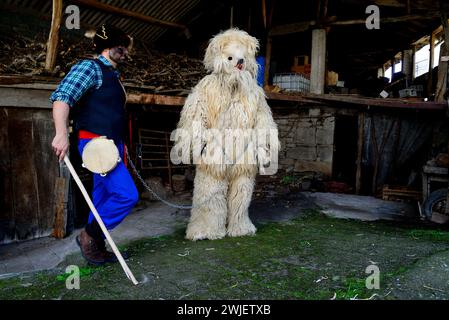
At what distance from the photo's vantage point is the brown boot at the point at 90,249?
3293 millimetres

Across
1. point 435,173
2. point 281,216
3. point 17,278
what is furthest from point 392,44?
point 17,278

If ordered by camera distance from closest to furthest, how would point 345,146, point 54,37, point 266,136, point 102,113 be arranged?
point 102,113
point 266,136
point 54,37
point 345,146

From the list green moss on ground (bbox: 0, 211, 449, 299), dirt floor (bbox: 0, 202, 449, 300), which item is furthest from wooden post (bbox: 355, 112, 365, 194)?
dirt floor (bbox: 0, 202, 449, 300)

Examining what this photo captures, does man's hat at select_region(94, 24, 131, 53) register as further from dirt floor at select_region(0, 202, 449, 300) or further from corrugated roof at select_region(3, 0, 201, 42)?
corrugated roof at select_region(3, 0, 201, 42)

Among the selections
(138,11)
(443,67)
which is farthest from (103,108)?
(443,67)

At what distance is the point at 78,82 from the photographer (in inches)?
118

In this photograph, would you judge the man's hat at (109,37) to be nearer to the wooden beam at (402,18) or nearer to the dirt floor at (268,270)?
the dirt floor at (268,270)

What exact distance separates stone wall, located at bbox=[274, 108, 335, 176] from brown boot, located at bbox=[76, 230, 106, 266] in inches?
293

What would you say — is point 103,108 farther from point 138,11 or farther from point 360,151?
point 360,151

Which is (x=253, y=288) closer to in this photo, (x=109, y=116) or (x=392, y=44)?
(x=109, y=116)

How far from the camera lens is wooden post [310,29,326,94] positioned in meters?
9.50

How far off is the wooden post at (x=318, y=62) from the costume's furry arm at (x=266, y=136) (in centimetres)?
579

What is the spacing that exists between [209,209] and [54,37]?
10.5 ft
